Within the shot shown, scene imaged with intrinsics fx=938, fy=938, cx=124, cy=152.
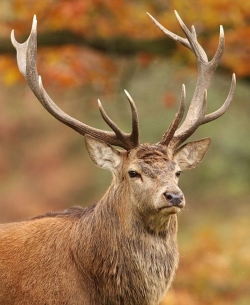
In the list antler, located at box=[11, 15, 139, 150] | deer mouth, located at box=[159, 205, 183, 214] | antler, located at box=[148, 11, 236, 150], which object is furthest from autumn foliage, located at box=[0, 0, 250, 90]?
deer mouth, located at box=[159, 205, 183, 214]

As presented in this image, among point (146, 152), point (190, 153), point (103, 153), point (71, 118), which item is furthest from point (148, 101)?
point (146, 152)

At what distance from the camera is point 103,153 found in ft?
24.1

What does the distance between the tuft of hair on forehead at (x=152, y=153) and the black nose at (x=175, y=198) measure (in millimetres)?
450

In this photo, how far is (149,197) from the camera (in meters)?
6.92

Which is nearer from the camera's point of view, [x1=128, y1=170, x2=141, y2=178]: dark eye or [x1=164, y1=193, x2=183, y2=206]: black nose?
[x1=164, y1=193, x2=183, y2=206]: black nose

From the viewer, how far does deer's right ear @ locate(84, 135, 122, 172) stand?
7.30 m

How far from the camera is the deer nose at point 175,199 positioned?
21.9ft

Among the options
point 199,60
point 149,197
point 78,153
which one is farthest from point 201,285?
point 78,153

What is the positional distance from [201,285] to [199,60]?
21.5 feet

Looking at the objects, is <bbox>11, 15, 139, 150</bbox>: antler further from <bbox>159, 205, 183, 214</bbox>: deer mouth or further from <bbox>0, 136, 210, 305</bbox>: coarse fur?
<bbox>159, 205, 183, 214</bbox>: deer mouth

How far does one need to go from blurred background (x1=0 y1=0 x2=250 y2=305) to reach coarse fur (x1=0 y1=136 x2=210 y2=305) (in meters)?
5.07

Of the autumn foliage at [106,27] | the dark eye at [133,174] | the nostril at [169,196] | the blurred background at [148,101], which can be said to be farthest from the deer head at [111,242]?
the autumn foliage at [106,27]

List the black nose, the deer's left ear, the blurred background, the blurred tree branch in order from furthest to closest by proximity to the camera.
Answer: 1. the blurred background
2. the blurred tree branch
3. the deer's left ear
4. the black nose

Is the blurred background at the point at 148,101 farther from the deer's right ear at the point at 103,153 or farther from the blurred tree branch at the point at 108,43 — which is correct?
the deer's right ear at the point at 103,153
